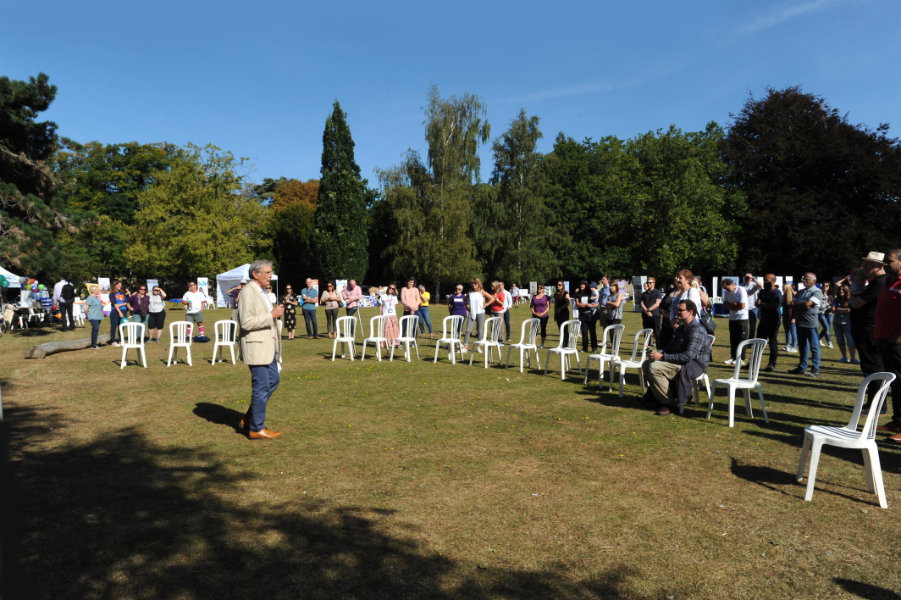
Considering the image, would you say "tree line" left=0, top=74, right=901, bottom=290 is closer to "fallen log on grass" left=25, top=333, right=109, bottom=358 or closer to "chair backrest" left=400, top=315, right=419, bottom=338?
"fallen log on grass" left=25, top=333, right=109, bottom=358

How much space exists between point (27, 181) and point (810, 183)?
40905mm

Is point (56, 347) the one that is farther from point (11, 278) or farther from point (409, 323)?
point (11, 278)

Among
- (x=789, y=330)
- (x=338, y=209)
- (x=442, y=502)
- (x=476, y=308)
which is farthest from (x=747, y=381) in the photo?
(x=338, y=209)

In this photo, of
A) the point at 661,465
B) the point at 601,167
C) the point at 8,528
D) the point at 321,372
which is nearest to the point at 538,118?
the point at 601,167

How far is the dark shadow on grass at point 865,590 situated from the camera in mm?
3291

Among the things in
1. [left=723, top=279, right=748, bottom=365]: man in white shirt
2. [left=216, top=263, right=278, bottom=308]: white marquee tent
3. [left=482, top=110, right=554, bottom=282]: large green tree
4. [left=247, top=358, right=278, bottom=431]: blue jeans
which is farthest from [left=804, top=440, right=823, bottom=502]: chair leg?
[left=482, top=110, right=554, bottom=282]: large green tree

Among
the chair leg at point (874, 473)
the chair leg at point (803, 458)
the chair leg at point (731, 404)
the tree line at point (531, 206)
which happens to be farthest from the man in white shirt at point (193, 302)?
the tree line at point (531, 206)

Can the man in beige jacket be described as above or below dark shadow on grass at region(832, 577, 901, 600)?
above

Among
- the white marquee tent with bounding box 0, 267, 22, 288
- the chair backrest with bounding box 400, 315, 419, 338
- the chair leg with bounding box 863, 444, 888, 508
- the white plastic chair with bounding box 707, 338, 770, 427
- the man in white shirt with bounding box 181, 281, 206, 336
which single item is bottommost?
the chair leg with bounding box 863, 444, 888, 508

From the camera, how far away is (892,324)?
6398mm

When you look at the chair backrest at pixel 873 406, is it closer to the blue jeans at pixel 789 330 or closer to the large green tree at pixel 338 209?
the blue jeans at pixel 789 330

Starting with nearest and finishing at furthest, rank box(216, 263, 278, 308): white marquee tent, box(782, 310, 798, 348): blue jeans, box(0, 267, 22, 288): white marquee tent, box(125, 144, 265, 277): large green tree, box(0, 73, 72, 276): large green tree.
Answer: box(782, 310, 798, 348): blue jeans < box(0, 73, 72, 276): large green tree < box(0, 267, 22, 288): white marquee tent < box(216, 263, 278, 308): white marquee tent < box(125, 144, 265, 277): large green tree

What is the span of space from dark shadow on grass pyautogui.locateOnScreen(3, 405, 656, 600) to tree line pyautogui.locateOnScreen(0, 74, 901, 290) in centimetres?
3295

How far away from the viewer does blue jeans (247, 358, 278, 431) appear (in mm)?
6426
